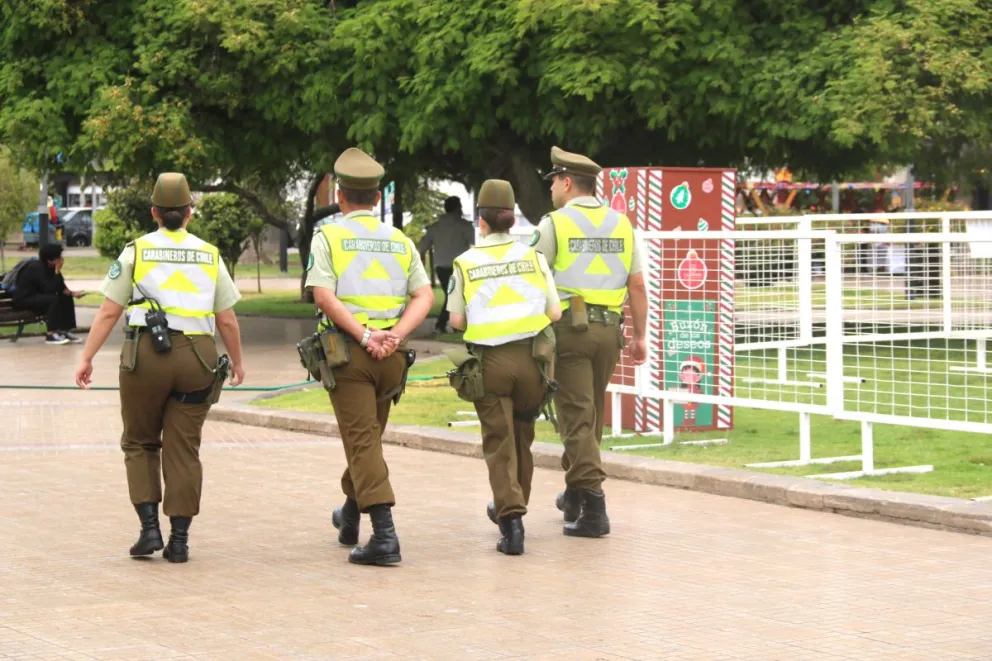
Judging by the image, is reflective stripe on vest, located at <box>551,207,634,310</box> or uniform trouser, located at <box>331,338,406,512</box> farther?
reflective stripe on vest, located at <box>551,207,634,310</box>

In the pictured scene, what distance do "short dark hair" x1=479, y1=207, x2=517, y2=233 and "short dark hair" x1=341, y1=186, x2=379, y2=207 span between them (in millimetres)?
632

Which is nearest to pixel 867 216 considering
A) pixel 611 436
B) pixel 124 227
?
pixel 611 436

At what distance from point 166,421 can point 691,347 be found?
16.8 feet

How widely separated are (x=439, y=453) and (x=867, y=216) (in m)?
4.91

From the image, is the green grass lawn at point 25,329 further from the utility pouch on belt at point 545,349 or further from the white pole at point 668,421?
the utility pouch on belt at point 545,349

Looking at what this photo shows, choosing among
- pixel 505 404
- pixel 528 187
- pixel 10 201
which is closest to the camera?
pixel 505 404

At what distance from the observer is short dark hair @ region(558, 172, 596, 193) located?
30.9 ft

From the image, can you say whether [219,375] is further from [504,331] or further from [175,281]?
[504,331]

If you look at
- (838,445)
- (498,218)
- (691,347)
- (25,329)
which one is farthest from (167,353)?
(25,329)

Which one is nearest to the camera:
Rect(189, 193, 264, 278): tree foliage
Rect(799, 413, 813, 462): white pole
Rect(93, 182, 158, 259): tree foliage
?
Rect(799, 413, 813, 462): white pole

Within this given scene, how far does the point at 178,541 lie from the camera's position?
335 inches

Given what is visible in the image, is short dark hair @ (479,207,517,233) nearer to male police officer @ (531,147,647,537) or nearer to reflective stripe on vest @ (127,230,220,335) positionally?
male police officer @ (531,147,647,537)

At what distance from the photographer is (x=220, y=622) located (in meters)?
7.06

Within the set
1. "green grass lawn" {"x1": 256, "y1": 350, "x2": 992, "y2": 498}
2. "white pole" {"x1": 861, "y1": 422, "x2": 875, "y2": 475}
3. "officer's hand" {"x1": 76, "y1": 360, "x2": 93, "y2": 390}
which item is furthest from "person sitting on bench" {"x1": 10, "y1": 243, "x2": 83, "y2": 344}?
"officer's hand" {"x1": 76, "y1": 360, "x2": 93, "y2": 390}
